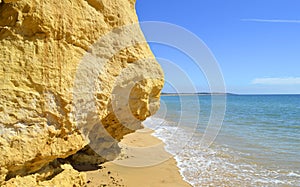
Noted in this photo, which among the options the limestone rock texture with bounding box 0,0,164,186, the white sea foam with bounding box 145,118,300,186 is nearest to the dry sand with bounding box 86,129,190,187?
the white sea foam with bounding box 145,118,300,186

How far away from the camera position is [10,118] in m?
3.40

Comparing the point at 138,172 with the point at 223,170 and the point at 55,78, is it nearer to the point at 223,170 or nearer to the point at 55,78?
the point at 223,170

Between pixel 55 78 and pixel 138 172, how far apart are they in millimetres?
4623

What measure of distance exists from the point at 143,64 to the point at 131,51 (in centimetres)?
49

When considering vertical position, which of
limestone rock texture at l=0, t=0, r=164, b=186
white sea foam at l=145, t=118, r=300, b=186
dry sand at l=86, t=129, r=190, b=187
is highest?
limestone rock texture at l=0, t=0, r=164, b=186

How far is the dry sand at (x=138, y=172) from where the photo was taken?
6473 mm

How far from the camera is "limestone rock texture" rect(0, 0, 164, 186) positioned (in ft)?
11.5

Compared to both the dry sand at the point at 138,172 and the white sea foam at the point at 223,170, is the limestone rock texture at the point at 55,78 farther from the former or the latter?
the white sea foam at the point at 223,170

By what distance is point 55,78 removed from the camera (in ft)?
12.6

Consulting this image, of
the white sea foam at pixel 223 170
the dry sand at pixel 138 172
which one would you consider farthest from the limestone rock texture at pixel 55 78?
the white sea foam at pixel 223 170

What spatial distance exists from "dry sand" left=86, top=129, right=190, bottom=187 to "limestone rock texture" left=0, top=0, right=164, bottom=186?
156 cm

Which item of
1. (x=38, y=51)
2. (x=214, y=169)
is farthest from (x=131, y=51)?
(x=214, y=169)

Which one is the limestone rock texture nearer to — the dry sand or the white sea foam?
the dry sand

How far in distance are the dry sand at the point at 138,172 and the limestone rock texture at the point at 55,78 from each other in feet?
5.12
